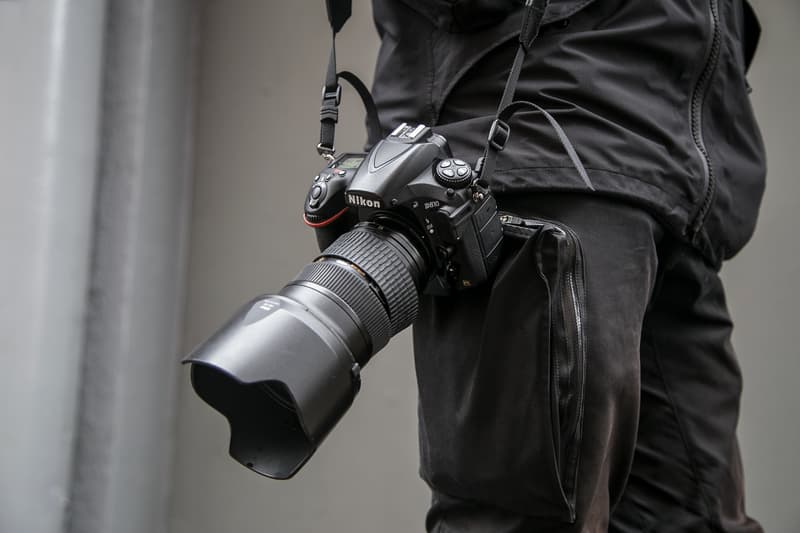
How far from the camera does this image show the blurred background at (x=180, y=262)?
36.7 inches

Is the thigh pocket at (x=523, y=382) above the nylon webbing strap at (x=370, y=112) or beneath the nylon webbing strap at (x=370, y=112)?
beneath

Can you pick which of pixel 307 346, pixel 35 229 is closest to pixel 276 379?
pixel 307 346

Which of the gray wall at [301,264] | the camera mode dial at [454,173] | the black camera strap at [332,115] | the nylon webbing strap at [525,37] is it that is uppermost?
the nylon webbing strap at [525,37]

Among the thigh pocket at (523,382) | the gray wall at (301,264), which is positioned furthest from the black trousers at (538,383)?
the gray wall at (301,264)

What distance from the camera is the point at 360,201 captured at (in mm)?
542

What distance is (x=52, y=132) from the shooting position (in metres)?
0.94

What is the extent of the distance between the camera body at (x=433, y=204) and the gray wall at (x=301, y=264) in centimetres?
58

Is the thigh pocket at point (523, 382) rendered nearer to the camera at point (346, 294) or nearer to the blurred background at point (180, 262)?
the camera at point (346, 294)

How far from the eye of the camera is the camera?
1.44 ft

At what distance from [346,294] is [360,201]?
0.08m

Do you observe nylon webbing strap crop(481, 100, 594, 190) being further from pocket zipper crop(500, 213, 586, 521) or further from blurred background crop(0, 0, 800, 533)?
blurred background crop(0, 0, 800, 533)

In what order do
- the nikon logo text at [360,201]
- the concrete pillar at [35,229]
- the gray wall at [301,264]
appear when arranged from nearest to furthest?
the nikon logo text at [360,201], the concrete pillar at [35,229], the gray wall at [301,264]

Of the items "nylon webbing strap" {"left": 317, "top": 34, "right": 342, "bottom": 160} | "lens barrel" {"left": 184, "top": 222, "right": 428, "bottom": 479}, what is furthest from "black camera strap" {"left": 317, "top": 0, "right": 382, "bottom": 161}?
"lens barrel" {"left": 184, "top": 222, "right": 428, "bottom": 479}

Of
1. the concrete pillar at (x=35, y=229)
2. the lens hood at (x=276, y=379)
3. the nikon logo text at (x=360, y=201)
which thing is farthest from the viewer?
the concrete pillar at (x=35, y=229)
